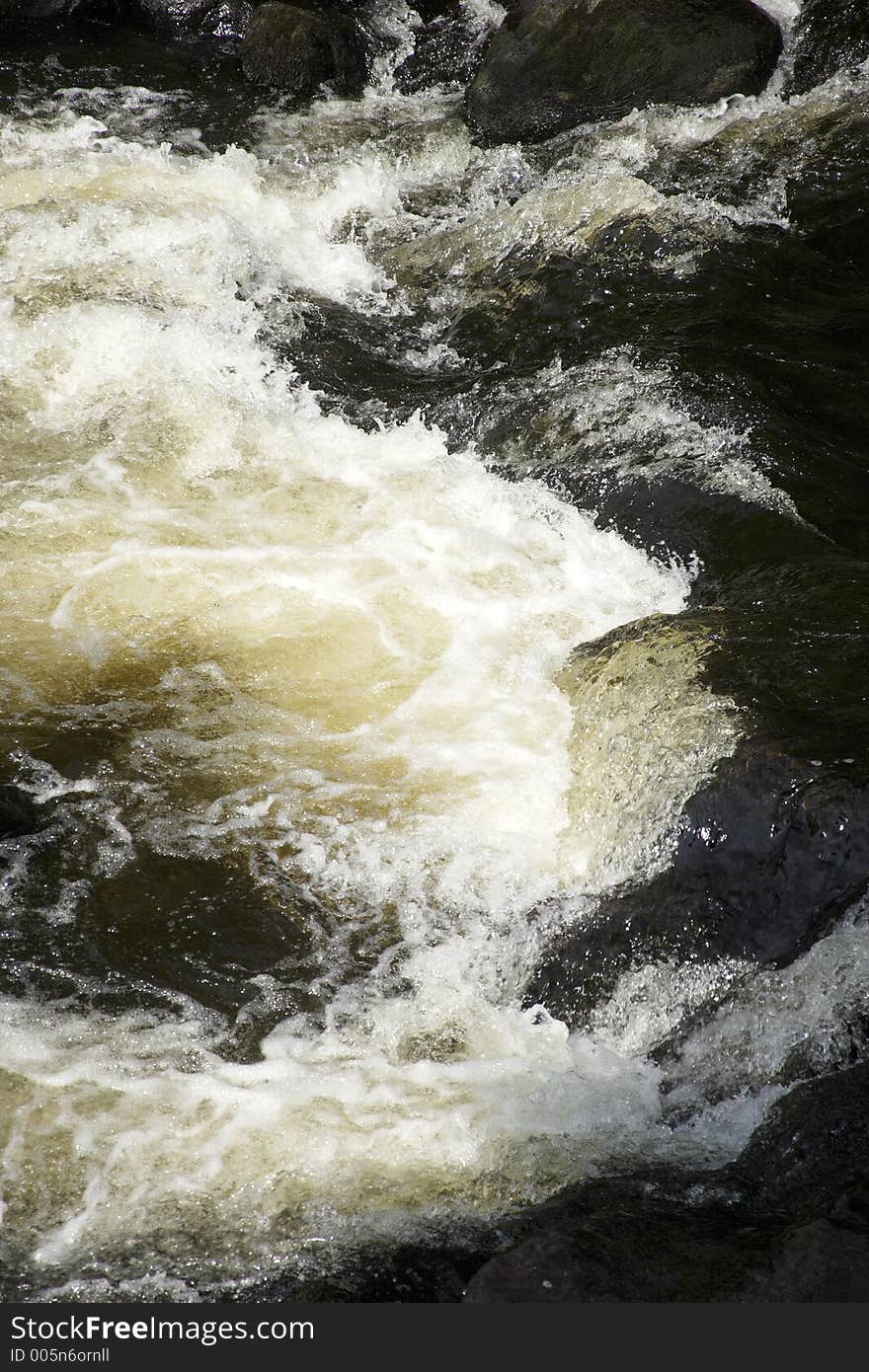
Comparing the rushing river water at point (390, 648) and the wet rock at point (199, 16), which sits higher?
the wet rock at point (199, 16)

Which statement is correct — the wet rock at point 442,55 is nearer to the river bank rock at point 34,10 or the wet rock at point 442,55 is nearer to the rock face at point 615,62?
the rock face at point 615,62

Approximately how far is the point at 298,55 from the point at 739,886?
772cm

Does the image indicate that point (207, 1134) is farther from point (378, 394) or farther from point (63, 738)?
point (378, 394)

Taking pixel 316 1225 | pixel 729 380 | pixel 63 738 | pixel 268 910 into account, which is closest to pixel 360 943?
pixel 268 910

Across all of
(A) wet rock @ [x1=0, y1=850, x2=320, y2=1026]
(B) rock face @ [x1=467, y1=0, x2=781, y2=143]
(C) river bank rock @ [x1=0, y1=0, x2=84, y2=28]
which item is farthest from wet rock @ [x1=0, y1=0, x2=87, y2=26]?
(A) wet rock @ [x1=0, y1=850, x2=320, y2=1026]

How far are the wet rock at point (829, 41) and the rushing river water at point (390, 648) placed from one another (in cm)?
62

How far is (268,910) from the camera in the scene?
11.3 feet

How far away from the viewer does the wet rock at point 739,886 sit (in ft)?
9.71

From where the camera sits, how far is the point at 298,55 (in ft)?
28.3

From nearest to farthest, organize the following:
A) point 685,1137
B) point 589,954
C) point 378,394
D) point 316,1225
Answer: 1. point 316,1225
2. point 685,1137
3. point 589,954
4. point 378,394

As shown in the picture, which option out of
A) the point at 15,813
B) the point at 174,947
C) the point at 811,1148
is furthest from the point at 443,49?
the point at 811,1148

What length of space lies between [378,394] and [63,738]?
2539 millimetres

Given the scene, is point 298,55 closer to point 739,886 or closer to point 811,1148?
point 739,886

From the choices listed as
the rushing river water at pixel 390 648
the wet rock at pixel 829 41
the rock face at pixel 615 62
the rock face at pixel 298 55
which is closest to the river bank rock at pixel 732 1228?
the rushing river water at pixel 390 648
